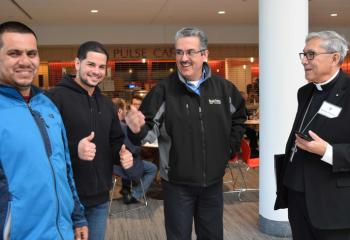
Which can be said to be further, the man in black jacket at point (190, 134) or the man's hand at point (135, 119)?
the man in black jacket at point (190, 134)

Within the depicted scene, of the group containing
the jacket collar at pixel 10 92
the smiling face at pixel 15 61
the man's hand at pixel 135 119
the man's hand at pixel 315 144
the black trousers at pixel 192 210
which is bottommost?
the black trousers at pixel 192 210

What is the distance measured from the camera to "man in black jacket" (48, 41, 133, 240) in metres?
2.31

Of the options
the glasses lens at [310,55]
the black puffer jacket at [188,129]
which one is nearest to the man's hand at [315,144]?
the glasses lens at [310,55]

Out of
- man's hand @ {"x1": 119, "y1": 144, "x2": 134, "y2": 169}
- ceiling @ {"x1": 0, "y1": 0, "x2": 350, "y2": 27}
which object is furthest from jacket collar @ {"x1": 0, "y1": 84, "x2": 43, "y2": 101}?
ceiling @ {"x1": 0, "y1": 0, "x2": 350, "y2": 27}

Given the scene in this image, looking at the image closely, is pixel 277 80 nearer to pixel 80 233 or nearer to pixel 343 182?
pixel 343 182

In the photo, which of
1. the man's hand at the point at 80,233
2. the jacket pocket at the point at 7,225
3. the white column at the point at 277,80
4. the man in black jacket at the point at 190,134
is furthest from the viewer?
the white column at the point at 277,80

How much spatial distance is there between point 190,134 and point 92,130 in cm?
62

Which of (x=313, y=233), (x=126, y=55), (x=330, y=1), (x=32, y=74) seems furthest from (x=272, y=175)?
(x=126, y=55)

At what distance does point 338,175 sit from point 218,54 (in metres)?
10.3

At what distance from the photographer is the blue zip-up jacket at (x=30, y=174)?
1.52 m

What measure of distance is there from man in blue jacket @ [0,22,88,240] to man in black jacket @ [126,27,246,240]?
80cm

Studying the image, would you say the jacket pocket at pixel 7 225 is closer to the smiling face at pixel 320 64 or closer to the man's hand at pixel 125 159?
the man's hand at pixel 125 159

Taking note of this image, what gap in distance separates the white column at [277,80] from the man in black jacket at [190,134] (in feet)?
4.88

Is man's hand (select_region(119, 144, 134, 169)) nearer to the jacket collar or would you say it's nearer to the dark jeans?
the dark jeans
